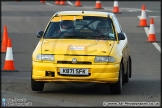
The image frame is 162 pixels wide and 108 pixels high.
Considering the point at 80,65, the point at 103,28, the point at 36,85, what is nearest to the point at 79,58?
the point at 80,65

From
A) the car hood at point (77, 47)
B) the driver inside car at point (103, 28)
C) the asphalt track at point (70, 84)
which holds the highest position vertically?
the driver inside car at point (103, 28)

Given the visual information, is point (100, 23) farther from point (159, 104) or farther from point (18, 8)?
point (18, 8)

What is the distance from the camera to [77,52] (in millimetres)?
11766

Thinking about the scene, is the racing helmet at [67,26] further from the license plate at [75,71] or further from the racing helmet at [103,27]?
the license plate at [75,71]

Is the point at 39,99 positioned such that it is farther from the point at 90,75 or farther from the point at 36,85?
the point at 90,75

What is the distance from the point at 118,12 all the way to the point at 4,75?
15071 mm

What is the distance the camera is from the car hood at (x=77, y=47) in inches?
A: 463

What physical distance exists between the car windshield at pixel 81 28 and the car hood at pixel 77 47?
12.3 inches

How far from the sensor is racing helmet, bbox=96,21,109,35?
12.8 m

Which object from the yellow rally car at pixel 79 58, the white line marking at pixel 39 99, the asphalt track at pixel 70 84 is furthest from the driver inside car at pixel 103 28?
the white line marking at pixel 39 99

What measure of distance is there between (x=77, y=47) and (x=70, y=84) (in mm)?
1224

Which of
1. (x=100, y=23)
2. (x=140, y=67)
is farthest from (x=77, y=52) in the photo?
(x=140, y=67)

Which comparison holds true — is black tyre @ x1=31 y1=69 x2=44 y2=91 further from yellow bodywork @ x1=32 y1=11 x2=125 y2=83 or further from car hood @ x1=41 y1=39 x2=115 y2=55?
car hood @ x1=41 y1=39 x2=115 y2=55

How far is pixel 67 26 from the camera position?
12.9 metres
